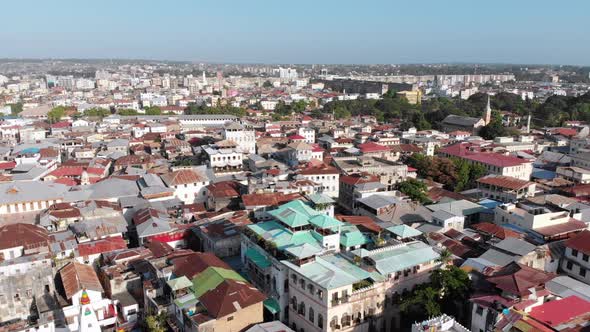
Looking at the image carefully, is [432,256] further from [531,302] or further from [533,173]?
[533,173]

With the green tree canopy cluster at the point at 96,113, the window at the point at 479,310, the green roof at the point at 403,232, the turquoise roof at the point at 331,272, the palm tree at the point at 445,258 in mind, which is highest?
the green tree canopy cluster at the point at 96,113

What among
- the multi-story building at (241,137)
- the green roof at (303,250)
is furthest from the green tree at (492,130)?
the green roof at (303,250)

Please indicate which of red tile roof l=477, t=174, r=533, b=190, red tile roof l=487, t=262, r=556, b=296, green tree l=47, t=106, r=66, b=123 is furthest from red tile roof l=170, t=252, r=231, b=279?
green tree l=47, t=106, r=66, b=123

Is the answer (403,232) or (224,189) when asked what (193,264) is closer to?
(403,232)

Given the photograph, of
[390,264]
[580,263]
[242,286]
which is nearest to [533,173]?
[580,263]

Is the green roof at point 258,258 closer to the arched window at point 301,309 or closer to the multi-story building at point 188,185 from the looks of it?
the arched window at point 301,309

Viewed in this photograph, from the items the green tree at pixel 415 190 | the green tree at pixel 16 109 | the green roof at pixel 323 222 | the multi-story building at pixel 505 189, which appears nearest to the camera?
the green roof at pixel 323 222

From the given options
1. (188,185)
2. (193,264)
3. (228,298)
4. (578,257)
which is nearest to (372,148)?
(188,185)
